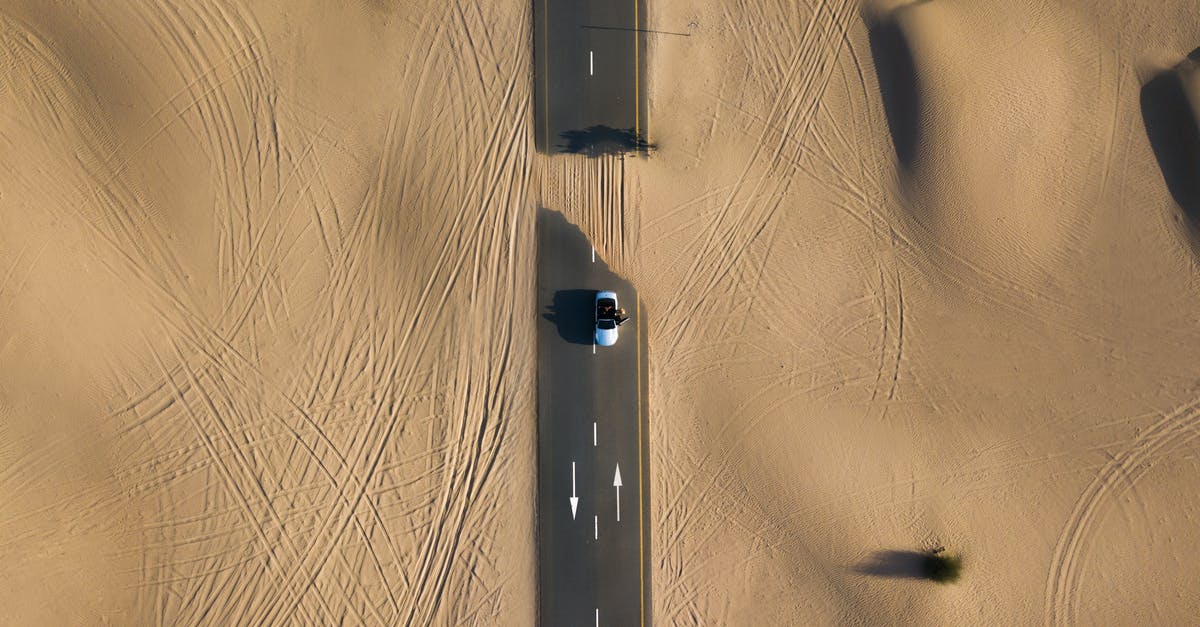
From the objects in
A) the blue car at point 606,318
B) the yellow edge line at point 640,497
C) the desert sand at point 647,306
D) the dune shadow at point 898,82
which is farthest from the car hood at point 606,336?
the dune shadow at point 898,82

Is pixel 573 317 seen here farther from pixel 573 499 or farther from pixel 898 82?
pixel 898 82

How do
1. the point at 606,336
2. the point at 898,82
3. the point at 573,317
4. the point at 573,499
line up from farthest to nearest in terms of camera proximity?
the point at 898,82, the point at 573,317, the point at 573,499, the point at 606,336

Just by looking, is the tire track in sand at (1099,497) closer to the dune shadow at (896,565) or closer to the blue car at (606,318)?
the dune shadow at (896,565)

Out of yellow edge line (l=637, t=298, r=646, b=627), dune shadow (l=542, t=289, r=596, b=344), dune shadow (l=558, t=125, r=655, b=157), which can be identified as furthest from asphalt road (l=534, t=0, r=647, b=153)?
yellow edge line (l=637, t=298, r=646, b=627)

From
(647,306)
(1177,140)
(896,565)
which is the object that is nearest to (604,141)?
(647,306)

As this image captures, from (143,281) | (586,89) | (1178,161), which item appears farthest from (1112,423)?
(143,281)
